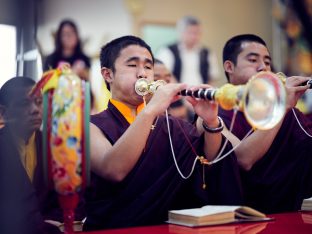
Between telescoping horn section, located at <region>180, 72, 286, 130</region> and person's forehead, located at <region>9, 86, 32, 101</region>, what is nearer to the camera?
telescoping horn section, located at <region>180, 72, 286, 130</region>

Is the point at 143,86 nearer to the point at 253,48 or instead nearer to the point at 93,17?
the point at 253,48

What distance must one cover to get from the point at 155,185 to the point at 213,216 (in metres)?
0.42

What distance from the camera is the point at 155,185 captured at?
2.31m

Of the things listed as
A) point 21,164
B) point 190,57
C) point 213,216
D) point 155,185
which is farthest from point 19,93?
point 190,57

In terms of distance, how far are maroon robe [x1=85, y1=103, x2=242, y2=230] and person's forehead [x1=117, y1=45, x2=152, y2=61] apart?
229 millimetres

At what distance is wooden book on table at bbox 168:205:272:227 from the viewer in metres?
1.92

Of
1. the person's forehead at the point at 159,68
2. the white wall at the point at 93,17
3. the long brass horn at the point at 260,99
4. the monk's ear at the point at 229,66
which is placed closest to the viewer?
the long brass horn at the point at 260,99

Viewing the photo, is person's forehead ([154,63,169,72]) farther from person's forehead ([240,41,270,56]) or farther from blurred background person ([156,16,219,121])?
blurred background person ([156,16,219,121])

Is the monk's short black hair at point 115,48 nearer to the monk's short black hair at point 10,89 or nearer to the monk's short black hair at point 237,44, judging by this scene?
the monk's short black hair at point 10,89

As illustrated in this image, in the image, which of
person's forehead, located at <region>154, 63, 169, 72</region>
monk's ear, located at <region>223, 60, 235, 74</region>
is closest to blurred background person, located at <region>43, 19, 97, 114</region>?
person's forehead, located at <region>154, 63, 169, 72</region>

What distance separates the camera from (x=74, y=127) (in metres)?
1.64

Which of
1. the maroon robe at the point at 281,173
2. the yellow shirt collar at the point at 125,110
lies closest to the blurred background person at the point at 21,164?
the yellow shirt collar at the point at 125,110

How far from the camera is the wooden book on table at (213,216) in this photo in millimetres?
1925

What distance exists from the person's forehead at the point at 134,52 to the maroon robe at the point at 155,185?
0.75 feet
